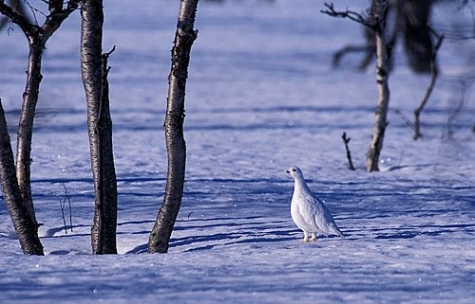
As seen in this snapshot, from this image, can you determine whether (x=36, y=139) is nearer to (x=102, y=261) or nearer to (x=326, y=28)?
(x=102, y=261)

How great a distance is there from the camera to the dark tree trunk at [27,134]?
302 inches

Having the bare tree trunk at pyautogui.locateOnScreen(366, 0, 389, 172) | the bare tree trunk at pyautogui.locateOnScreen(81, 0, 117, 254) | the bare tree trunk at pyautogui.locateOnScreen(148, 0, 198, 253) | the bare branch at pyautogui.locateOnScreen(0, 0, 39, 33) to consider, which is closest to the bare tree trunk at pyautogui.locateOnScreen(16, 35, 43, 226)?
the bare branch at pyautogui.locateOnScreen(0, 0, 39, 33)

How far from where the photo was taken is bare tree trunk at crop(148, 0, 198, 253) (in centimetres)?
773

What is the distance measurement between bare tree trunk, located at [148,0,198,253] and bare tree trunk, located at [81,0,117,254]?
40 centimetres

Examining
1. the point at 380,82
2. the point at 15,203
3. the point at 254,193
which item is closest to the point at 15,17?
the point at 15,203

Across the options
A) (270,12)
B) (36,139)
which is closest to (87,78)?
(36,139)

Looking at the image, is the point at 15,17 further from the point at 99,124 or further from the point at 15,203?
the point at 15,203

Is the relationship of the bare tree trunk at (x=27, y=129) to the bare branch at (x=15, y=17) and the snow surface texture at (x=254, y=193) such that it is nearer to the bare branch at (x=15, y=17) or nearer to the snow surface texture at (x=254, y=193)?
the bare branch at (x=15, y=17)

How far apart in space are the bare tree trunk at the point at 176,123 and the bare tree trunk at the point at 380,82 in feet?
16.8

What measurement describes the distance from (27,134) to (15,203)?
77 cm

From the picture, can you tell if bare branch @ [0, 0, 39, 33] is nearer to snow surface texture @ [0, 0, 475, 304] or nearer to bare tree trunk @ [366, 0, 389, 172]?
snow surface texture @ [0, 0, 475, 304]

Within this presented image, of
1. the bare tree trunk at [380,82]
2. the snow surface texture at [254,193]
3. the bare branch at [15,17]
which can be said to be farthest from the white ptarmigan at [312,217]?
the bare tree trunk at [380,82]

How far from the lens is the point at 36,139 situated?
1528cm

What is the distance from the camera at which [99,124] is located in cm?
779
